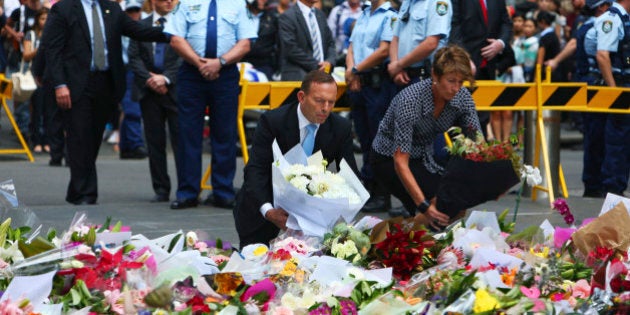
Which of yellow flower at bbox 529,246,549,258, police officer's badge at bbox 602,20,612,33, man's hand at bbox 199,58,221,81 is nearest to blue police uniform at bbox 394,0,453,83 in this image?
man's hand at bbox 199,58,221,81

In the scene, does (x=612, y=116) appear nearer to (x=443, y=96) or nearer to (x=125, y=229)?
(x=443, y=96)

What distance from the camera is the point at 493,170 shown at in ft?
23.0

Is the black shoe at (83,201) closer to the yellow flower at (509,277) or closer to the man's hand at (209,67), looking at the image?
the man's hand at (209,67)

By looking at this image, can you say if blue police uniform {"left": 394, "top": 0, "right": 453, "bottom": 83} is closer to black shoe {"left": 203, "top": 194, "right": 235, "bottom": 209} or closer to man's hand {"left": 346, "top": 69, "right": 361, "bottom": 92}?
man's hand {"left": 346, "top": 69, "right": 361, "bottom": 92}

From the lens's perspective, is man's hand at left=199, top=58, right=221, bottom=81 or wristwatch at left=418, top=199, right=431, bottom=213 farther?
man's hand at left=199, top=58, right=221, bottom=81

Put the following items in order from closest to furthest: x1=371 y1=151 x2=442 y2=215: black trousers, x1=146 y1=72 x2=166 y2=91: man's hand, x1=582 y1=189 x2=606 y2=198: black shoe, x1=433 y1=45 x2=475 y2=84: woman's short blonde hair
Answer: x1=433 y1=45 x2=475 y2=84: woman's short blonde hair, x1=371 y1=151 x2=442 y2=215: black trousers, x1=146 y1=72 x2=166 y2=91: man's hand, x1=582 y1=189 x2=606 y2=198: black shoe

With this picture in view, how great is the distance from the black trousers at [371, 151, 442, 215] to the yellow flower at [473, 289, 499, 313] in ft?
11.1

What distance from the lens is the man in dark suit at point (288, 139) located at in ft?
23.4

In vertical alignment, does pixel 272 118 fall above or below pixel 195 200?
above

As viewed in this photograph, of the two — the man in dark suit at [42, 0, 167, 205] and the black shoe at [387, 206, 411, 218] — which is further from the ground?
the man in dark suit at [42, 0, 167, 205]

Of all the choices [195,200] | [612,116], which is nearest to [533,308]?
[195,200]

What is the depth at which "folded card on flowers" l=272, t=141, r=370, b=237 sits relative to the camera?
6.35m

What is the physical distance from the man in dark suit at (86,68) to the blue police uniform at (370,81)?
1671mm

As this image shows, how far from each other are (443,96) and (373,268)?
2317 millimetres
